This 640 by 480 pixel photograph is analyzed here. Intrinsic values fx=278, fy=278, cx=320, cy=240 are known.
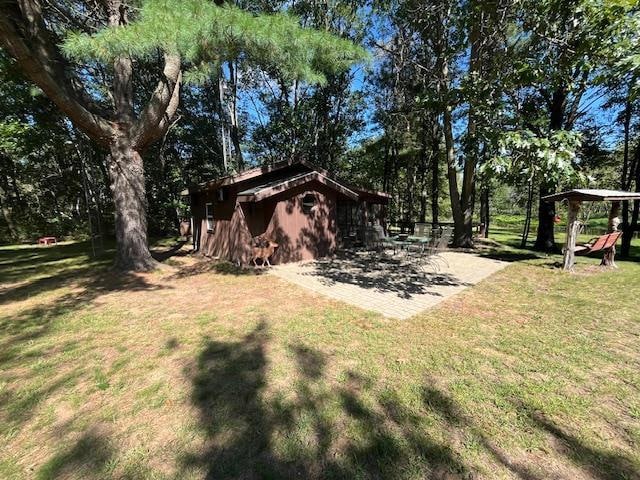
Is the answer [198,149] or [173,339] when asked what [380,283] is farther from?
[198,149]

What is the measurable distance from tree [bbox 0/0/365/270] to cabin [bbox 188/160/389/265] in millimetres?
2561

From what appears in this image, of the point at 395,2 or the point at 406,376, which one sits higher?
the point at 395,2

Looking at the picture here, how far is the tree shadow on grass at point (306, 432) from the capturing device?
6.85 feet

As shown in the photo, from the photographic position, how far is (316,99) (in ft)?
60.2

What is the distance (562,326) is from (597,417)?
7.59 ft

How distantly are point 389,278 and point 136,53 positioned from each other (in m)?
7.22

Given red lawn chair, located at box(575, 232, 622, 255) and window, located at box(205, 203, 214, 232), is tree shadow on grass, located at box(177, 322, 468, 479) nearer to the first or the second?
window, located at box(205, 203, 214, 232)

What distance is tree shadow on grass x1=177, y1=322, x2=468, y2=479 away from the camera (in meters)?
2.09

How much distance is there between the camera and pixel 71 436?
7.81 feet

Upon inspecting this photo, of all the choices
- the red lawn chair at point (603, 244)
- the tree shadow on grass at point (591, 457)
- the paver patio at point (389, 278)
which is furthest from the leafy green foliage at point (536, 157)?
the red lawn chair at point (603, 244)

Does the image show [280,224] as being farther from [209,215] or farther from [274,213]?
[209,215]

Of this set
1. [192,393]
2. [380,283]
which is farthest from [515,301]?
[192,393]

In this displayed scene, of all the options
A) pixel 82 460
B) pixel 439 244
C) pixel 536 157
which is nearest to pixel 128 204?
pixel 82 460

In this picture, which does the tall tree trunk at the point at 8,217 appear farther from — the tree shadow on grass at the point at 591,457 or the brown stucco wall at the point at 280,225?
the tree shadow on grass at the point at 591,457
